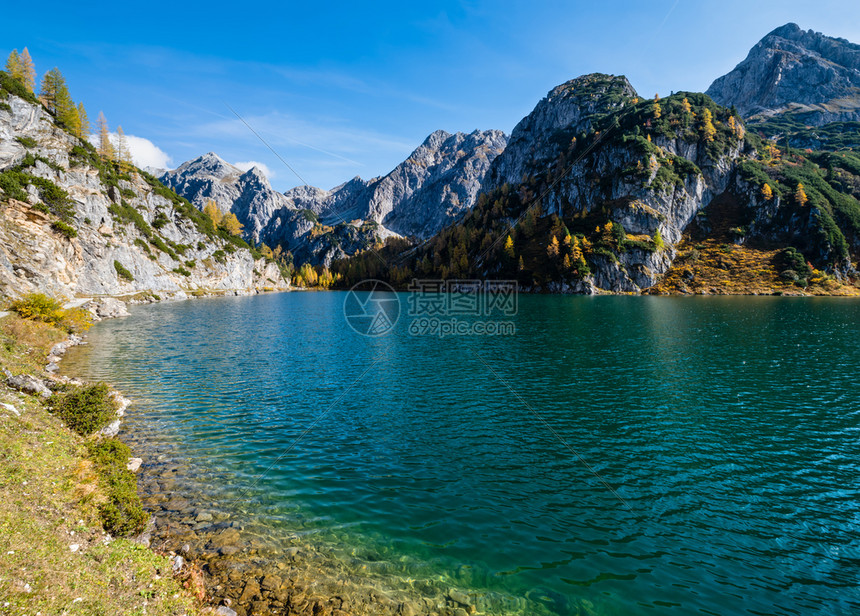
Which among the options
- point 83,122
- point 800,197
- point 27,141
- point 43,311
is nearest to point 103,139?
point 83,122

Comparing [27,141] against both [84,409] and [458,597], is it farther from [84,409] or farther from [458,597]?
[458,597]

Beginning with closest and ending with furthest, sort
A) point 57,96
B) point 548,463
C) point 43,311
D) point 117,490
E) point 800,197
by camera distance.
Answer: point 117,490, point 548,463, point 43,311, point 57,96, point 800,197

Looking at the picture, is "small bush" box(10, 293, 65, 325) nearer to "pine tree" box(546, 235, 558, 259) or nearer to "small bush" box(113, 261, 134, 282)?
"small bush" box(113, 261, 134, 282)

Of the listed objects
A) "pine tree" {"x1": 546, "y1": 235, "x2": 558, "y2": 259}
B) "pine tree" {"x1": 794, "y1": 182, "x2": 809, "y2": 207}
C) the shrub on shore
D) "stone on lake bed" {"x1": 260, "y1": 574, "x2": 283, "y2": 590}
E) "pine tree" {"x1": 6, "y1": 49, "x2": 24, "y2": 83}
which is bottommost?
"stone on lake bed" {"x1": 260, "y1": 574, "x2": 283, "y2": 590}

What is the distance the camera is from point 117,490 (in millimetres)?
13875

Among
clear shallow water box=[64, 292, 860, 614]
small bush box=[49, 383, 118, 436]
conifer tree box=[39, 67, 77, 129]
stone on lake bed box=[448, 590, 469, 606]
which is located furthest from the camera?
conifer tree box=[39, 67, 77, 129]

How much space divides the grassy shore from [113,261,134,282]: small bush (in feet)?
378

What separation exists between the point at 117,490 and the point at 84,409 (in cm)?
965

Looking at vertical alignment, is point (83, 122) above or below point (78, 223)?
above

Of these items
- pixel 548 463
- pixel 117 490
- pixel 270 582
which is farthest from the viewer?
pixel 548 463

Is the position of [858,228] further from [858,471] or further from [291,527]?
[291,527]

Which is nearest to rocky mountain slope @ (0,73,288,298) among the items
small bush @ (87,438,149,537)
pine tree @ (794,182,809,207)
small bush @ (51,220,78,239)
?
small bush @ (51,220,78,239)

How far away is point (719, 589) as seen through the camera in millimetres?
11727

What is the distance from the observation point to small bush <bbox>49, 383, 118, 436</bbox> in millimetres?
19075
